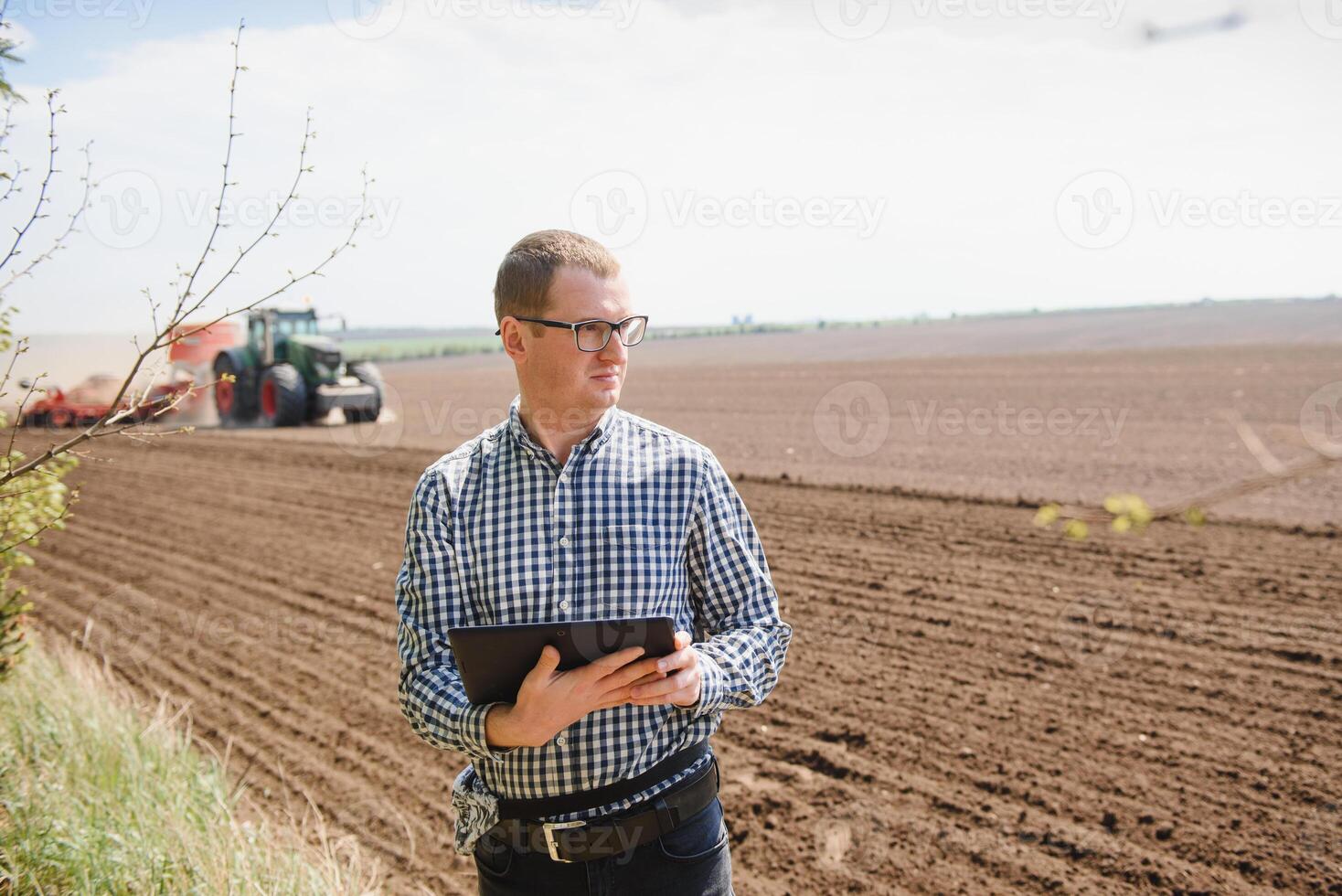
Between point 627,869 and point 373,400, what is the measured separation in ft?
55.4

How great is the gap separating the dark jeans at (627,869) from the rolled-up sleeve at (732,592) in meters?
0.24

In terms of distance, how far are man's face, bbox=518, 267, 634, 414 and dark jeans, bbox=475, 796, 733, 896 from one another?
828mm

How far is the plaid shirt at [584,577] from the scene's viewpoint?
173 centimetres

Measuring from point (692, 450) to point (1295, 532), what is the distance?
7.82m

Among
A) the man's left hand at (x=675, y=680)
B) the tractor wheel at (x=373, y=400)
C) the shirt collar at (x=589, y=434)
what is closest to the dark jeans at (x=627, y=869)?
the man's left hand at (x=675, y=680)

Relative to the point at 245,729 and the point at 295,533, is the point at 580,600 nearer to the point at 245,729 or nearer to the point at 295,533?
the point at 245,729

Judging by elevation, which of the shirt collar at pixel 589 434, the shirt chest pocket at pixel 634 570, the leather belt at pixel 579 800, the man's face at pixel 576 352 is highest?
the man's face at pixel 576 352

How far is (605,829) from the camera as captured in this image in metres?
1.71

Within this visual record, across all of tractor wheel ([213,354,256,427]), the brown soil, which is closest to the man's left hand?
the brown soil

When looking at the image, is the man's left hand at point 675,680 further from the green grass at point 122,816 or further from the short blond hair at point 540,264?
the green grass at point 122,816

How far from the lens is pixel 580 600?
1.77 m

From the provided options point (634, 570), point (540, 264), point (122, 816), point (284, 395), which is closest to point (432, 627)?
point (634, 570)

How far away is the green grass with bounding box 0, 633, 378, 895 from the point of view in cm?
271

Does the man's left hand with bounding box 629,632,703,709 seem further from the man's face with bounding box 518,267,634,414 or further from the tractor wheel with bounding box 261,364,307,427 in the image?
the tractor wheel with bounding box 261,364,307,427
